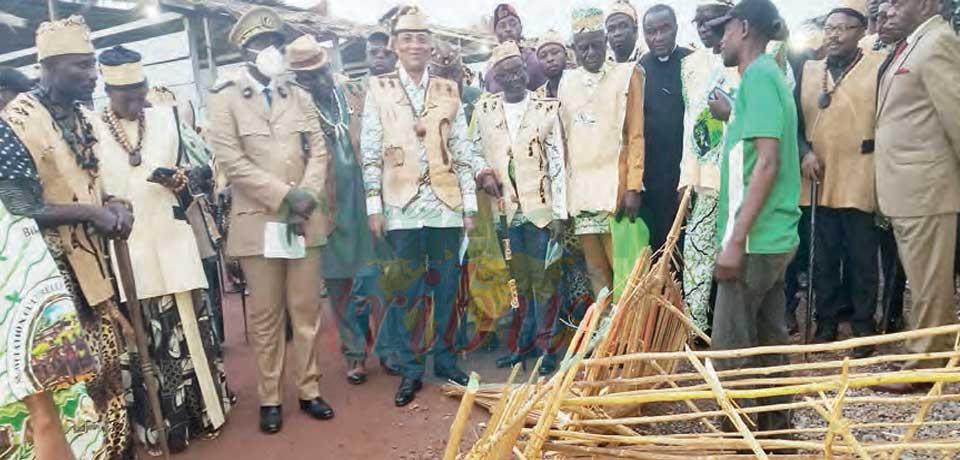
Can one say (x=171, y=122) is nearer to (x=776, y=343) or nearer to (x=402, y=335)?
(x=402, y=335)

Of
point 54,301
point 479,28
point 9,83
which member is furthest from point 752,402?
point 479,28

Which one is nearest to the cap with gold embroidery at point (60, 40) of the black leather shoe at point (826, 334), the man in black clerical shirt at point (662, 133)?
the man in black clerical shirt at point (662, 133)

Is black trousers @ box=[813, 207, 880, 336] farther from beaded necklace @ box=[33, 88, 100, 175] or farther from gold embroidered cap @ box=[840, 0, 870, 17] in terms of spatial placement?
beaded necklace @ box=[33, 88, 100, 175]

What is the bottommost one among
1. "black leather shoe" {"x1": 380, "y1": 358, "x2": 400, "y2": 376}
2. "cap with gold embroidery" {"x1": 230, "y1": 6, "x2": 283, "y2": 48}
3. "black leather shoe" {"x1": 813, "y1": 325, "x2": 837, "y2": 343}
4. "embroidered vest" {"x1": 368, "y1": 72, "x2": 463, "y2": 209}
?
"black leather shoe" {"x1": 380, "y1": 358, "x2": 400, "y2": 376}

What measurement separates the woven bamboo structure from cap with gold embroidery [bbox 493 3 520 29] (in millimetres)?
2909

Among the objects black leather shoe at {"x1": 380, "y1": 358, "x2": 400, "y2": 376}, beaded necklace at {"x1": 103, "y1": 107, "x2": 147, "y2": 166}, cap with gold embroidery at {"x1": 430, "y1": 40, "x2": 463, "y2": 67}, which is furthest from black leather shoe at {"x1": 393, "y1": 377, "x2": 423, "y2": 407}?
cap with gold embroidery at {"x1": 430, "y1": 40, "x2": 463, "y2": 67}

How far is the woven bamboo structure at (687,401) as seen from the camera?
143 cm

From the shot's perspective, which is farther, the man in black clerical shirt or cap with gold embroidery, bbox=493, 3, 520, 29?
cap with gold embroidery, bbox=493, 3, 520, 29

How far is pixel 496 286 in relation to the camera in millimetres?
4438

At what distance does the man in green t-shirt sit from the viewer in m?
2.43

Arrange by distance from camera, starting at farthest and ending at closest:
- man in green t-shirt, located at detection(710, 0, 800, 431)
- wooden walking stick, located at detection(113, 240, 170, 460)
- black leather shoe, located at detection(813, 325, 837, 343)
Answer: black leather shoe, located at detection(813, 325, 837, 343), wooden walking stick, located at detection(113, 240, 170, 460), man in green t-shirt, located at detection(710, 0, 800, 431)

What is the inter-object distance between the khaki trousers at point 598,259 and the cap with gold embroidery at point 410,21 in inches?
59.2

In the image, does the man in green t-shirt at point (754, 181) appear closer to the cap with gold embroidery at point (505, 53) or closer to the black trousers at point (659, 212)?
the black trousers at point (659, 212)

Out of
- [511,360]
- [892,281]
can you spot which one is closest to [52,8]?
[511,360]
